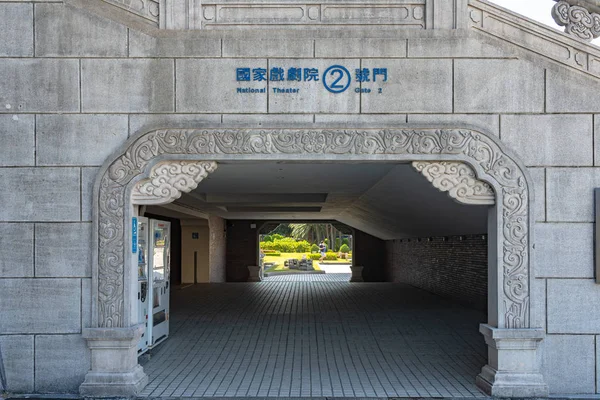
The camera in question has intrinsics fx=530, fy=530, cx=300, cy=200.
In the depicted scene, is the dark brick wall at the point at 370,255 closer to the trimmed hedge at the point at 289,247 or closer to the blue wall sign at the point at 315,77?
the blue wall sign at the point at 315,77

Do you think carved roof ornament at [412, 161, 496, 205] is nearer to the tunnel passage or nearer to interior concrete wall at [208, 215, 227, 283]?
the tunnel passage

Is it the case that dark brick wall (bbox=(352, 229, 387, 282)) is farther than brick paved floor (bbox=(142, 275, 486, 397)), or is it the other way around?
dark brick wall (bbox=(352, 229, 387, 282))

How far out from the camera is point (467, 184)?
247 inches

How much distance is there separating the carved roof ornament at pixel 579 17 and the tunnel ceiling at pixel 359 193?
2.56 meters

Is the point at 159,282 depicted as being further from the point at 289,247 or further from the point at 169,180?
the point at 289,247

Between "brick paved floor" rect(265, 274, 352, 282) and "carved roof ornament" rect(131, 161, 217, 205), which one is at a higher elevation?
"carved roof ornament" rect(131, 161, 217, 205)

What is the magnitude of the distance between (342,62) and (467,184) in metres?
2.08

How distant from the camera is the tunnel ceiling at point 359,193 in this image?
902cm

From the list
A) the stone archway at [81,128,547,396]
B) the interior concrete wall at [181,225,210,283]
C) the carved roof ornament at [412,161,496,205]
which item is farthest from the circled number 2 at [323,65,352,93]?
the interior concrete wall at [181,225,210,283]

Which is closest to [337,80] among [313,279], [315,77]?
[315,77]

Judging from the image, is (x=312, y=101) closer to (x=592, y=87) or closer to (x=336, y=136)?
(x=336, y=136)

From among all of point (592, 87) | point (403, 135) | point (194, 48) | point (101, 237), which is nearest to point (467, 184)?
point (403, 135)

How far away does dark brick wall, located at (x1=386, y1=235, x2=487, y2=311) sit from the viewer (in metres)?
12.3

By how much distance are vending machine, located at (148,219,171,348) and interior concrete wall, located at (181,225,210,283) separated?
433 inches
